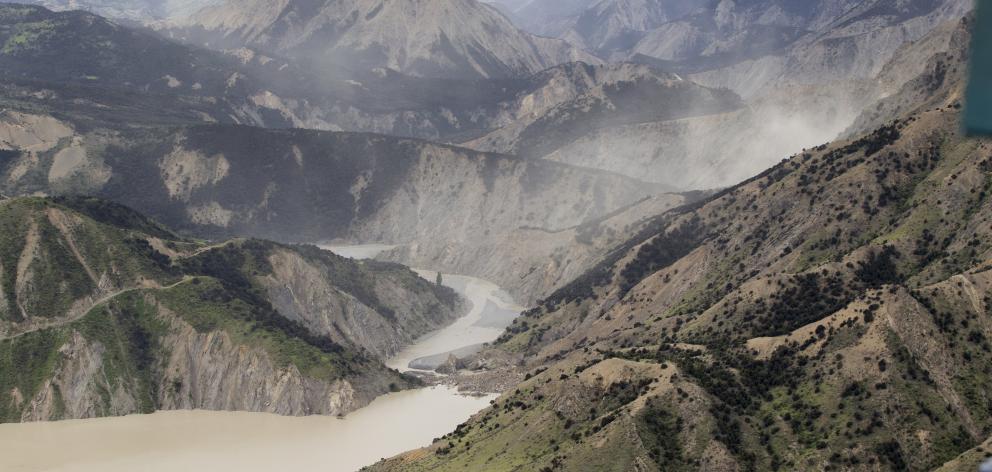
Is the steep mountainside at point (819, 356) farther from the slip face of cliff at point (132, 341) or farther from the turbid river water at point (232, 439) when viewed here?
the slip face of cliff at point (132, 341)

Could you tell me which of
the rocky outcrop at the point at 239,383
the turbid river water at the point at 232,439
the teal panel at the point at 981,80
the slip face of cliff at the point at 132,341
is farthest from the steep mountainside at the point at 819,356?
the teal panel at the point at 981,80

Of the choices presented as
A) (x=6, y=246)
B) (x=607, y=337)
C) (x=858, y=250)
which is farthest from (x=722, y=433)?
(x=6, y=246)

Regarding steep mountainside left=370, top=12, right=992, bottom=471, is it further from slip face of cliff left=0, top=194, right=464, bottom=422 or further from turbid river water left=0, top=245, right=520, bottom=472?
slip face of cliff left=0, top=194, right=464, bottom=422

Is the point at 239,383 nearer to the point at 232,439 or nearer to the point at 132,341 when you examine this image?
the point at 232,439

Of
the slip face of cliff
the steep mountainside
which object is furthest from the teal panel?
the slip face of cliff

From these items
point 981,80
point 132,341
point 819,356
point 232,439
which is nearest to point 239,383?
point 232,439

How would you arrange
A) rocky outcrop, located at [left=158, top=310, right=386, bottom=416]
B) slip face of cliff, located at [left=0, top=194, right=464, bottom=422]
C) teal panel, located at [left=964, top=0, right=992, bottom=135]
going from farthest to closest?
rocky outcrop, located at [left=158, top=310, right=386, bottom=416]
slip face of cliff, located at [left=0, top=194, right=464, bottom=422]
teal panel, located at [left=964, top=0, right=992, bottom=135]
